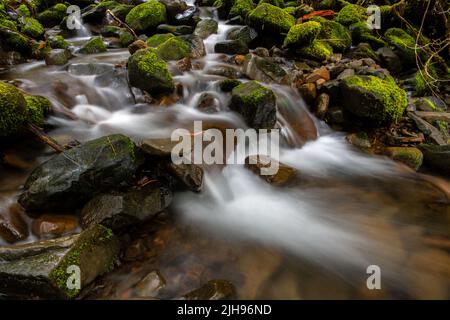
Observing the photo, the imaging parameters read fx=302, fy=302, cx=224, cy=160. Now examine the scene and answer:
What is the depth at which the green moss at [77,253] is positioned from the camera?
89.7 inches

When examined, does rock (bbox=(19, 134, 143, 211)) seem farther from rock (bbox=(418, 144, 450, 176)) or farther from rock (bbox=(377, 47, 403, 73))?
rock (bbox=(377, 47, 403, 73))

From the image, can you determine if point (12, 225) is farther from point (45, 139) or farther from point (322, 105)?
point (322, 105)

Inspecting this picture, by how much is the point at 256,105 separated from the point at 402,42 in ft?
18.4

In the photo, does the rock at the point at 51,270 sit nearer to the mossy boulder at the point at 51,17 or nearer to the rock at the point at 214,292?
the rock at the point at 214,292

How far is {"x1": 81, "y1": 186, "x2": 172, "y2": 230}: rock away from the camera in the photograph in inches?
117

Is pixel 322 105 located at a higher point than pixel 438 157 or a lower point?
higher

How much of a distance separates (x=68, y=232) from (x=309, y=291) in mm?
2328

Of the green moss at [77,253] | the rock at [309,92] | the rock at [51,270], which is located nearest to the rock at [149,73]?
the rock at [309,92]

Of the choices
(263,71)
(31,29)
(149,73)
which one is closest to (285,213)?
(149,73)

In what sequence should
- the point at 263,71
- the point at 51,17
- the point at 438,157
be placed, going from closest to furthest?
the point at 438,157 < the point at 263,71 < the point at 51,17

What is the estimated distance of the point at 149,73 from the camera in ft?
16.7

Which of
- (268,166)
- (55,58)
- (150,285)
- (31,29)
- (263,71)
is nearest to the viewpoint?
(150,285)

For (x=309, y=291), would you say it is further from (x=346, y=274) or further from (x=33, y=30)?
(x=33, y=30)

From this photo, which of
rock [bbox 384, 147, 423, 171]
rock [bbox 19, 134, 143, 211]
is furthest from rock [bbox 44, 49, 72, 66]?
rock [bbox 384, 147, 423, 171]
